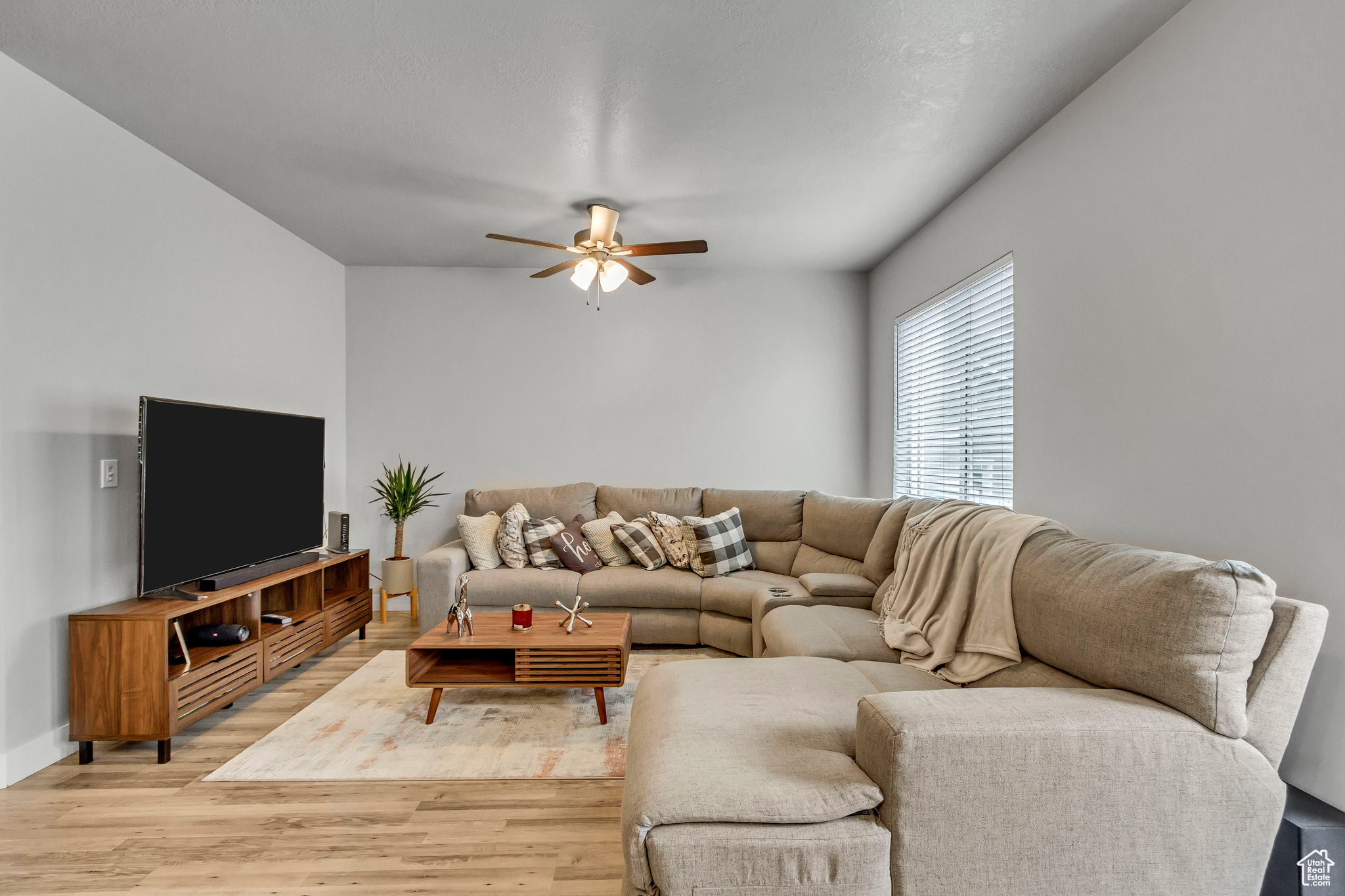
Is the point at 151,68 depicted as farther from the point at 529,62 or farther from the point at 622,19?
the point at 622,19

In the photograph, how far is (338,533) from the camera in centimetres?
421

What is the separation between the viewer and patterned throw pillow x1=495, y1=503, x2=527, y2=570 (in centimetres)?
428

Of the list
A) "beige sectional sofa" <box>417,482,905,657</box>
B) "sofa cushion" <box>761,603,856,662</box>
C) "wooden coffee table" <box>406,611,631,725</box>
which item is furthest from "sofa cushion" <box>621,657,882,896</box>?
"beige sectional sofa" <box>417,482,905,657</box>

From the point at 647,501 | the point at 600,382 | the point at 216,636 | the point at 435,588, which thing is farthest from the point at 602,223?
the point at 216,636

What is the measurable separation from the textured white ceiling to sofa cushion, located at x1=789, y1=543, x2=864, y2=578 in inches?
80.1

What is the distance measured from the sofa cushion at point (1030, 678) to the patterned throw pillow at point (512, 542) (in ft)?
9.46

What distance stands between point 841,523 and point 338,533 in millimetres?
3140

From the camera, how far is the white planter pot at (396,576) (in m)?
4.65

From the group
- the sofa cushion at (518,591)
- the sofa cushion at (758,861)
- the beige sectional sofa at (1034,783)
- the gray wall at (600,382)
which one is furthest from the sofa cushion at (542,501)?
the sofa cushion at (758,861)

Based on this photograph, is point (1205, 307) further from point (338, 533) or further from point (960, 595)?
point (338, 533)

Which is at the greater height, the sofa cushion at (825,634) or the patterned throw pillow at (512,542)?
the patterned throw pillow at (512,542)

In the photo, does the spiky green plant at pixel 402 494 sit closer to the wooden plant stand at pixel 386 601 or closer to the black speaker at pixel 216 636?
the wooden plant stand at pixel 386 601

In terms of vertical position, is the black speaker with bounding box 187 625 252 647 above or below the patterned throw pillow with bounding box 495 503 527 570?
below

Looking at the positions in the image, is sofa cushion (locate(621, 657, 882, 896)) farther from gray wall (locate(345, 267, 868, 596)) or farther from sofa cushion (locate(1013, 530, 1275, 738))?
gray wall (locate(345, 267, 868, 596))
